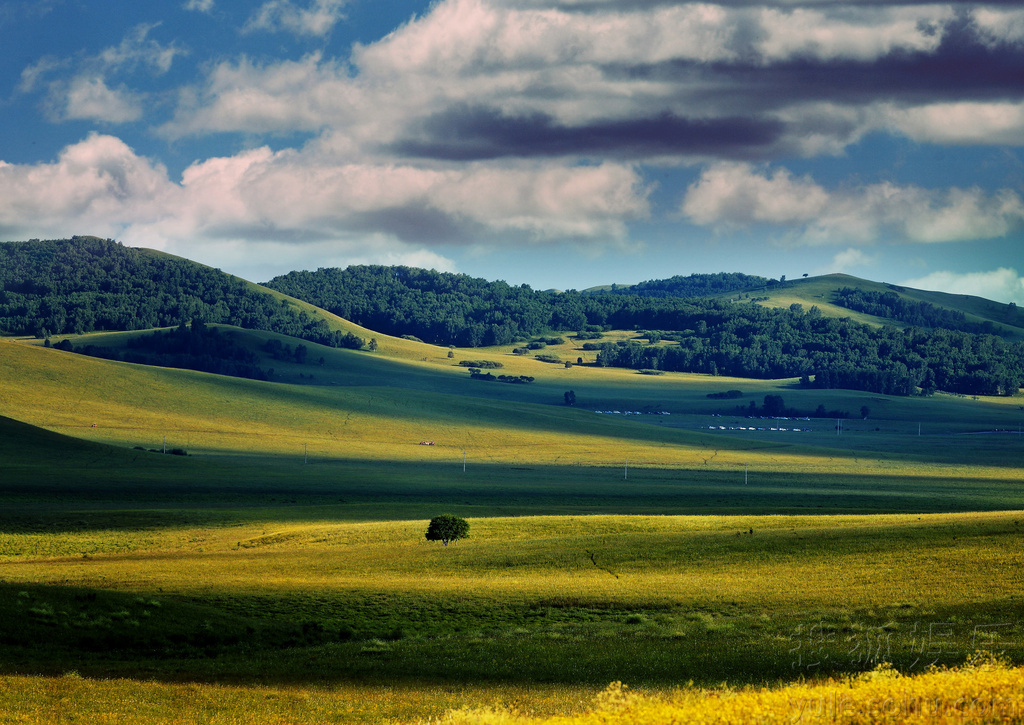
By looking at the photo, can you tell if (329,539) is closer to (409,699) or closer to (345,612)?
(345,612)

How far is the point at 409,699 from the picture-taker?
20000mm

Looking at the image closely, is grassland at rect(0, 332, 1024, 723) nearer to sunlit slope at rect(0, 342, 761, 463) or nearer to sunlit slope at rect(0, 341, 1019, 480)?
sunlit slope at rect(0, 341, 1019, 480)

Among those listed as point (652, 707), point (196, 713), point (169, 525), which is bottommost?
point (169, 525)

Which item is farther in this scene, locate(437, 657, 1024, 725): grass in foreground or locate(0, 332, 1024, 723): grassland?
locate(0, 332, 1024, 723): grassland

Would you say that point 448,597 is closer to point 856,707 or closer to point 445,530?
point 445,530

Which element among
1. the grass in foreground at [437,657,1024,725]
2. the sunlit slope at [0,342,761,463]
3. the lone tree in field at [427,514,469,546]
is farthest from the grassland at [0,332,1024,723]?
the sunlit slope at [0,342,761,463]

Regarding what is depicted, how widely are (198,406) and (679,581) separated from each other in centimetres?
16471

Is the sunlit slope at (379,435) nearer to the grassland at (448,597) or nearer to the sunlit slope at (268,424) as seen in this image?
the sunlit slope at (268,424)

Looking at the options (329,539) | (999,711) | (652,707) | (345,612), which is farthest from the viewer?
(329,539)

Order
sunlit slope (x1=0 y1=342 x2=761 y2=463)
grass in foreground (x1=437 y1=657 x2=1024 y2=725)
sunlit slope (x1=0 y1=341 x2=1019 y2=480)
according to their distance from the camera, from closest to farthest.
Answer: grass in foreground (x1=437 y1=657 x2=1024 y2=725) → sunlit slope (x1=0 y1=341 x2=1019 y2=480) → sunlit slope (x1=0 y1=342 x2=761 y2=463)

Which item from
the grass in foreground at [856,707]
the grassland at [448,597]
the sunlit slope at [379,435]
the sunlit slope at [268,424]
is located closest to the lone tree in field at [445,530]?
the grassland at [448,597]

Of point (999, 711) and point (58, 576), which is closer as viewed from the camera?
point (999, 711)

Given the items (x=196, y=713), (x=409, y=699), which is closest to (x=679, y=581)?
(x=409, y=699)

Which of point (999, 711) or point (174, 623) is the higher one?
point (999, 711)
